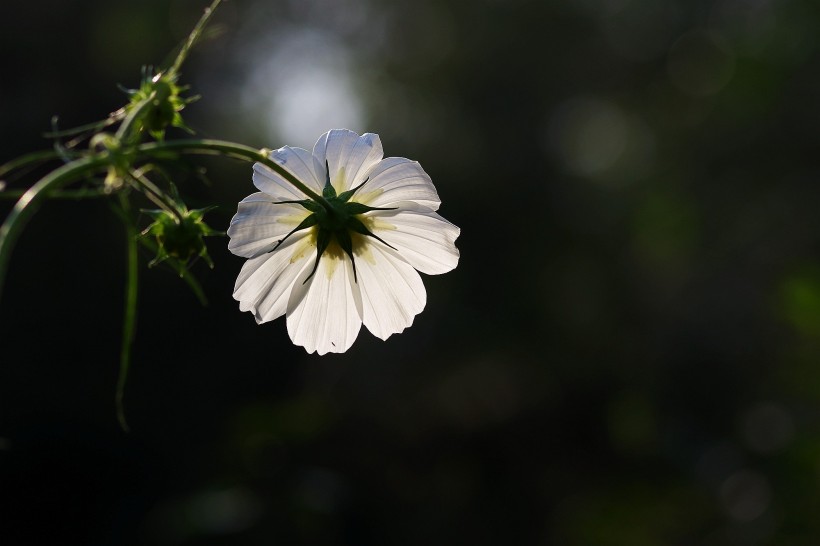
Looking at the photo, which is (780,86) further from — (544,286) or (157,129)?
(157,129)

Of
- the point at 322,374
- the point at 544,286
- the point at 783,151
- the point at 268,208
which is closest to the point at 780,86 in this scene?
the point at 783,151

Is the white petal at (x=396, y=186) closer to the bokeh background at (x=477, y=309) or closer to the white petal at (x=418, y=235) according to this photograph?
the white petal at (x=418, y=235)

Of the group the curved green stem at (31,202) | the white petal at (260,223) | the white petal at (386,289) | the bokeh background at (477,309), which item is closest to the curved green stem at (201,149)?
the curved green stem at (31,202)

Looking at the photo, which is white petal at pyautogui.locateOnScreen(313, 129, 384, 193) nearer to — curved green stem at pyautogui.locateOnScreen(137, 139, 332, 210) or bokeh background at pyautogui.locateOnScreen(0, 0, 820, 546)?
curved green stem at pyautogui.locateOnScreen(137, 139, 332, 210)

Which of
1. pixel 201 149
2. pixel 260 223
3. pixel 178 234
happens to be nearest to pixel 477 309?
pixel 260 223

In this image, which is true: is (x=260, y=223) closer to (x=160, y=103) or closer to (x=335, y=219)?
(x=335, y=219)

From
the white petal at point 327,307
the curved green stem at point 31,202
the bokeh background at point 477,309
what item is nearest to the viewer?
the curved green stem at point 31,202
